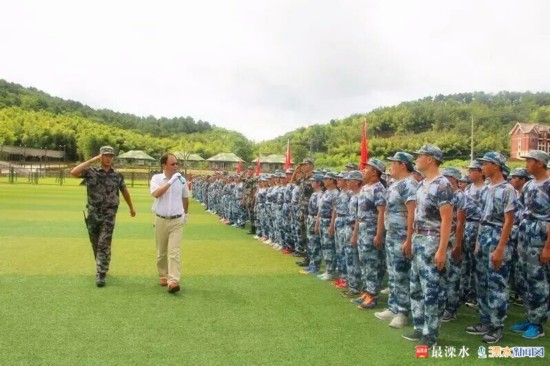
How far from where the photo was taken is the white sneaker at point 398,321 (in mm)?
5219

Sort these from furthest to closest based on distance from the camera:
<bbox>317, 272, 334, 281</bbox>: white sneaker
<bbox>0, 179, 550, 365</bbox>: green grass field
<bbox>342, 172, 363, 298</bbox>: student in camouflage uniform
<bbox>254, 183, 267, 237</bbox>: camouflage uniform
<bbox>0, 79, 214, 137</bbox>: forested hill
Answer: <bbox>0, 79, 214, 137</bbox>: forested hill < <bbox>254, 183, 267, 237</bbox>: camouflage uniform < <bbox>317, 272, 334, 281</bbox>: white sneaker < <bbox>342, 172, 363, 298</bbox>: student in camouflage uniform < <bbox>0, 179, 550, 365</bbox>: green grass field

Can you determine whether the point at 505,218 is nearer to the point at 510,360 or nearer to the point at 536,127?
the point at 510,360

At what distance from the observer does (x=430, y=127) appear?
325ft

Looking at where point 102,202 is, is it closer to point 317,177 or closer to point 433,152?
point 317,177

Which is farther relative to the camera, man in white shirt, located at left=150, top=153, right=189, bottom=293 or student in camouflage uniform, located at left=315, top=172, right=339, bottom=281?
student in camouflage uniform, located at left=315, top=172, right=339, bottom=281

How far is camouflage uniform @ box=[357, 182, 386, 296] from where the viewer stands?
608 centimetres

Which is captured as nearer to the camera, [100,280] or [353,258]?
[353,258]

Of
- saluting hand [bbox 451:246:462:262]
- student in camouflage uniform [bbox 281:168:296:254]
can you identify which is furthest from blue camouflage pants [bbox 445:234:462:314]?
student in camouflage uniform [bbox 281:168:296:254]

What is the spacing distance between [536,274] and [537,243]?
1.07 ft

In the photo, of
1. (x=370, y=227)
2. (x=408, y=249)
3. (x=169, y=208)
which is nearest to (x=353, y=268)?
(x=370, y=227)

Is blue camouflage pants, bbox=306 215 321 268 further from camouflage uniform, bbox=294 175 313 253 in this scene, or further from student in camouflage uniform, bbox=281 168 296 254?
student in camouflage uniform, bbox=281 168 296 254

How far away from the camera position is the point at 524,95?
95875 mm

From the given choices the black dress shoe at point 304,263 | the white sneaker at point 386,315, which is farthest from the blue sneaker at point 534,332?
the black dress shoe at point 304,263

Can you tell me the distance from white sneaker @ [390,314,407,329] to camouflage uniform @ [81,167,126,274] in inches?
162
